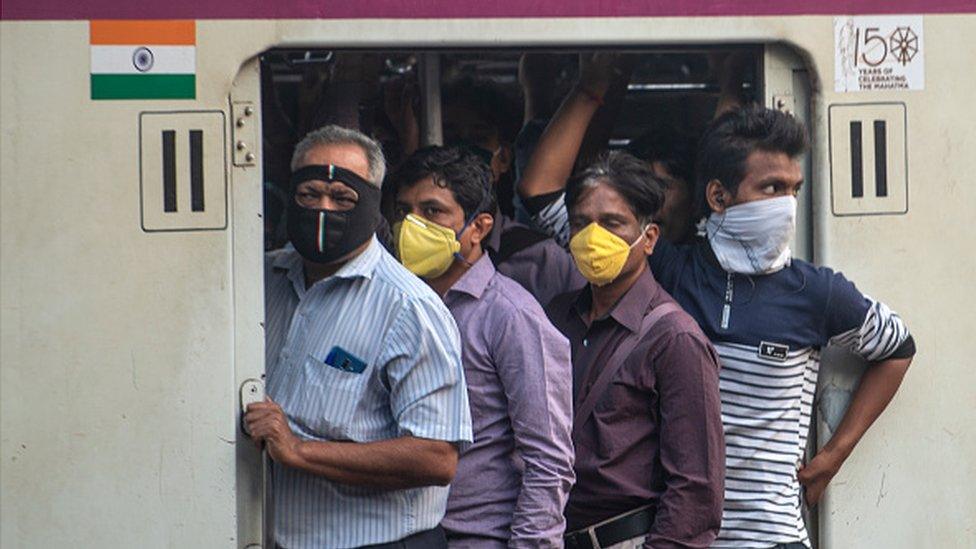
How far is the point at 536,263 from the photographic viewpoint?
423 cm

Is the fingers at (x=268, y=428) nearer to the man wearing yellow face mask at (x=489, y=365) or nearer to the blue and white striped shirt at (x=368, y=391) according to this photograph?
the blue and white striped shirt at (x=368, y=391)

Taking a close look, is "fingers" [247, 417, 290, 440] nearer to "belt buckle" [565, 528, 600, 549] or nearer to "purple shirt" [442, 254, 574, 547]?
"purple shirt" [442, 254, 574, 547]

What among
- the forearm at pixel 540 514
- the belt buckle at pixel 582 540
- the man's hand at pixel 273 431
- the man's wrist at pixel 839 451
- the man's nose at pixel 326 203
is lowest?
the belt buckle at pixel 582 540

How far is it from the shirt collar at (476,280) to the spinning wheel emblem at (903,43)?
101 cm

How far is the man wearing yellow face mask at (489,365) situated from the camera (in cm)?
362

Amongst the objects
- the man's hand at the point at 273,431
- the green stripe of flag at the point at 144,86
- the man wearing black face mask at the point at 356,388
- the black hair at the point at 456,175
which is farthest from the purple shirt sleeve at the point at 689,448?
the green stripe of flag at the point at 144,86

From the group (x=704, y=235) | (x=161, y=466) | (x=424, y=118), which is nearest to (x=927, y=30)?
(x=704, y=235)

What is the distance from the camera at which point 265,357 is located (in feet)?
12.3

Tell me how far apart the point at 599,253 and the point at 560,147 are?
520 mm

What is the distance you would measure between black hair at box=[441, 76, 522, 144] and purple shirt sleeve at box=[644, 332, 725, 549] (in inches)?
50.5

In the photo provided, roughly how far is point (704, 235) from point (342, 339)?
0.92m

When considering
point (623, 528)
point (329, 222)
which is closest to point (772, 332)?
point (623, 528)

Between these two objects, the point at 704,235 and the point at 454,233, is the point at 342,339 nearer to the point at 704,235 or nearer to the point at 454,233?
the point at 454,233

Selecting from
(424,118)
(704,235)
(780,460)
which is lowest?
(780,460)
